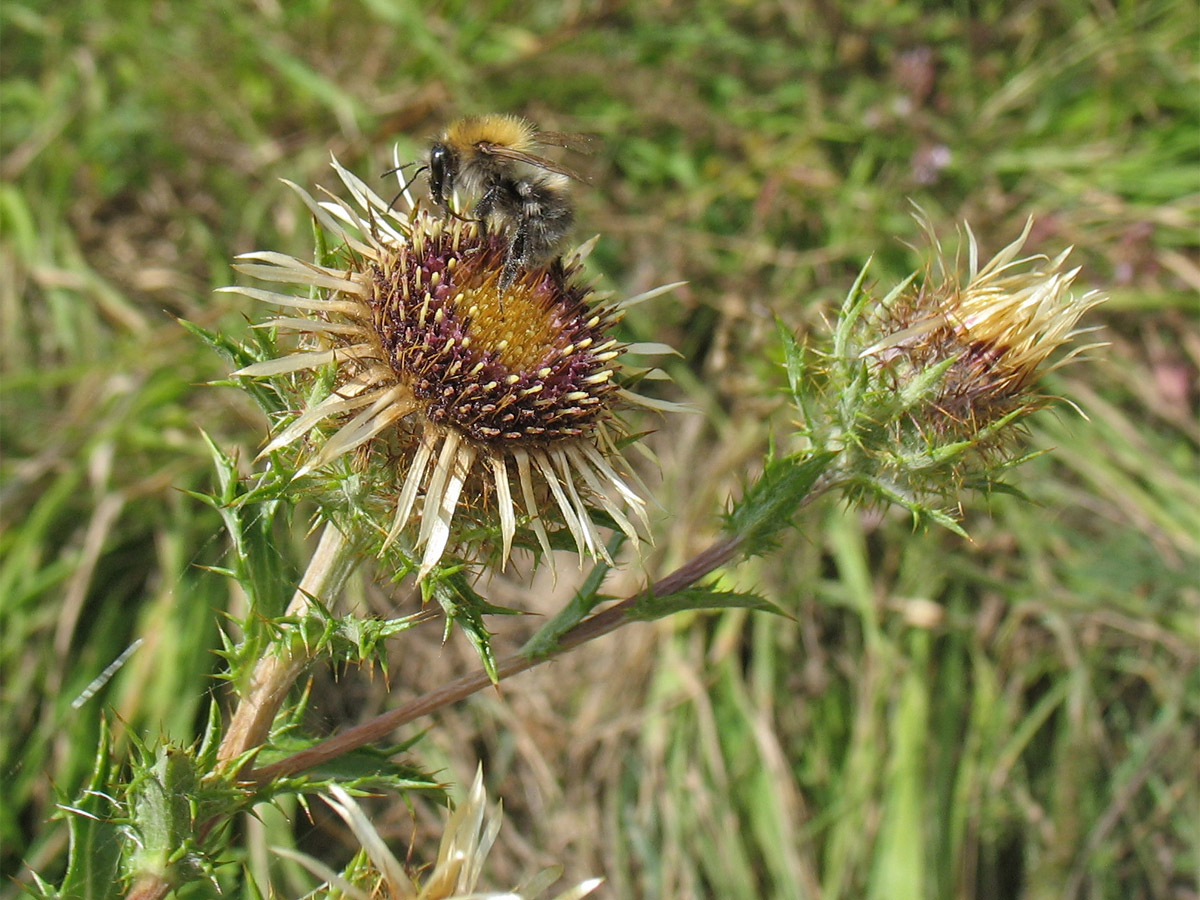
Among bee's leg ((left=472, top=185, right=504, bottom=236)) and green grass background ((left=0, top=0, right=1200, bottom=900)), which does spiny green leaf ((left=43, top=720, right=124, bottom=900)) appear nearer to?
bee's leg ((left=472, top=185, right=504, bottom=236))

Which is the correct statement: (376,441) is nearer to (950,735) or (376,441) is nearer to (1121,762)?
(950,735)

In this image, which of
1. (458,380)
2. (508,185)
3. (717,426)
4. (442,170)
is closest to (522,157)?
(508,185)

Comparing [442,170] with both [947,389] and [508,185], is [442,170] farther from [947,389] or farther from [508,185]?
[947,389]

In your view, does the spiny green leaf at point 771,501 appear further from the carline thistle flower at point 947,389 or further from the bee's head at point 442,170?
the bee's head at point 442,170

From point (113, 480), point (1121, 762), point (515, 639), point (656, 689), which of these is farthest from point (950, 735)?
point (113, 480)

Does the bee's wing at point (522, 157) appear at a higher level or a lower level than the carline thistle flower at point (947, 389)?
higher

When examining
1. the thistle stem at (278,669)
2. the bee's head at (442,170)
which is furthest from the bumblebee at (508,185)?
the thistle stem at (278,669)

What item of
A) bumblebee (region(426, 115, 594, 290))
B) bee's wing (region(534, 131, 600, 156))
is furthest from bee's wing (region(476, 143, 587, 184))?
bee's wing (region(534, 131, 600, 156))
